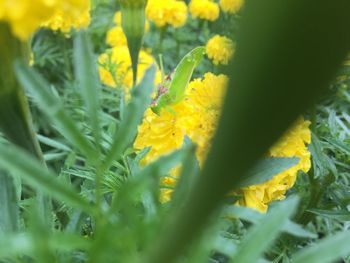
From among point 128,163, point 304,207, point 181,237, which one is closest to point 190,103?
point 128,163

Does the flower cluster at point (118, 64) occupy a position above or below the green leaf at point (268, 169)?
above

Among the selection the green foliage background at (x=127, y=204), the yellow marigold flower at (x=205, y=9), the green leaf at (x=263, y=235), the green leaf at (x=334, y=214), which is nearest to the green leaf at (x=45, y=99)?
the green foliage background at (x=127, y=204)

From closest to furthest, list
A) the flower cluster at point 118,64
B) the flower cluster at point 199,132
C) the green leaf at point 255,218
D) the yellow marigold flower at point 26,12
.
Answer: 1. the yellow marigold flower at point 26,12
2. the green leaf at point 255,218
3. the flower cluster at point 199,132
4. the flower cluster at point 118,64

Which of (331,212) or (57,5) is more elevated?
(57,5)

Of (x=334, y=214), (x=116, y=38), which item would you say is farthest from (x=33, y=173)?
(x=116, y=38)

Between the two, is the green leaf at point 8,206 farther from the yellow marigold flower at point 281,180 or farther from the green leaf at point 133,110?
the yellow marigold flower at point 281,180

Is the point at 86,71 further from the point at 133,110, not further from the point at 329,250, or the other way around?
the point at 329,250

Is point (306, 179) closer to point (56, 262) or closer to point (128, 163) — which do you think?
point (128, 163)
